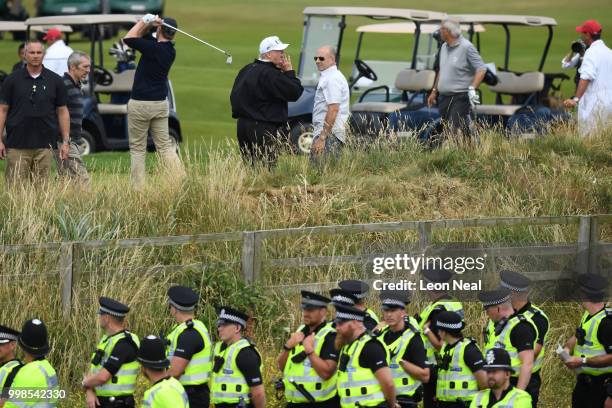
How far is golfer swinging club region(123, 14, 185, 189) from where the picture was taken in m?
13.6

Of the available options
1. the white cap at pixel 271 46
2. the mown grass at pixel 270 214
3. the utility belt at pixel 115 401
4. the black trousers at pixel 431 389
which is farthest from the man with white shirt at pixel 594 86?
the utility belt at pixel 115 401

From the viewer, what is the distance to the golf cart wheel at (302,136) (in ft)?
52.9

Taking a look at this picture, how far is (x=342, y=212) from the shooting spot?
13.0 metres

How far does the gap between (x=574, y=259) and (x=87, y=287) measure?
4.78 metres

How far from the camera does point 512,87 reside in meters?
18.8

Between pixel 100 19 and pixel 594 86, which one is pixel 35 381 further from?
pixel 100 19

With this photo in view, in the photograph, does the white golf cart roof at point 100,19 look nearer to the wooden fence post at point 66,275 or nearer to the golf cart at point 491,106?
the golf cart at point 491,106

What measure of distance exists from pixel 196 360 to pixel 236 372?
361 millimetres

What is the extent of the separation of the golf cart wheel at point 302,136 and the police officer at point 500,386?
25.3 ft

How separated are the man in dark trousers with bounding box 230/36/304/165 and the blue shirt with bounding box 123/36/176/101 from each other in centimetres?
85

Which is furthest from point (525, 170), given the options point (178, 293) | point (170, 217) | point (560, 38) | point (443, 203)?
point (560, 38)

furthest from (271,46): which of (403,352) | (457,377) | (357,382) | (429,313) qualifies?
(357,382)

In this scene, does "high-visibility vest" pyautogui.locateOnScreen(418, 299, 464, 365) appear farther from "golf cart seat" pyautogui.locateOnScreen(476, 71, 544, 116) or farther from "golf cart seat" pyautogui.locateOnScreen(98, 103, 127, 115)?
"golf cart seat" pyautogui.locateOnScreen(98, 103, 127, 115)

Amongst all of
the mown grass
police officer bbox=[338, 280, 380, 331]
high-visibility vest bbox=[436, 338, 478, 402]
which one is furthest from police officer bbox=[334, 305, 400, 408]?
the mown grass
